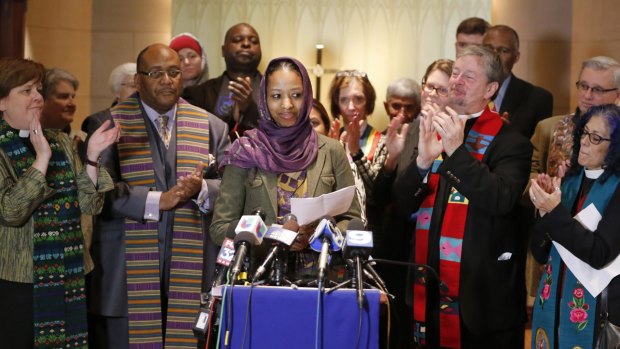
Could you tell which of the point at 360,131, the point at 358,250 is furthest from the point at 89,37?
the point at 358,250

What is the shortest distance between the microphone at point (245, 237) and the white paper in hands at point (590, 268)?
142 cm

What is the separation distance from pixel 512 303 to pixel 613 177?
2.61 feet

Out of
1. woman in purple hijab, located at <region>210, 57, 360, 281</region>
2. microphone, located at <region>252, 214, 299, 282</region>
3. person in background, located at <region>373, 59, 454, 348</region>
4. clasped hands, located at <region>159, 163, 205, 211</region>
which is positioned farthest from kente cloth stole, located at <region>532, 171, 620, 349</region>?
clasped hands, located at <region>159, 163, 205, 211</region>

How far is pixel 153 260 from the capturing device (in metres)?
5.18

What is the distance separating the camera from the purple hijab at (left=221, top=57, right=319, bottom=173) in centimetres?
426

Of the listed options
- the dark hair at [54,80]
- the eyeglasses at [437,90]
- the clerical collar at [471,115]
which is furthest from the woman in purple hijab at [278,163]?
the dark hair at [54,80]

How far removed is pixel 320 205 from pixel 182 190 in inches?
53.4

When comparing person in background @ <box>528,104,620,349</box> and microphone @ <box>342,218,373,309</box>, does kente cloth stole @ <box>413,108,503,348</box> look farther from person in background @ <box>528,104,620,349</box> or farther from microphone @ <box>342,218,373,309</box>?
microphone @ <box>342,218,373,309</box>

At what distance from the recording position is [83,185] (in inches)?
192

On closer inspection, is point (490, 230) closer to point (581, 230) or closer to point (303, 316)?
point (581, 230)

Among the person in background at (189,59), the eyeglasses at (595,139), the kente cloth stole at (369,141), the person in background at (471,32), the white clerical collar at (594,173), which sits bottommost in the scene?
the white clerical collar at (594,173)

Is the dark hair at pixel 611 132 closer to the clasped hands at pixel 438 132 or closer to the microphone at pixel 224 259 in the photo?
the clasped hands at pixel 438 132

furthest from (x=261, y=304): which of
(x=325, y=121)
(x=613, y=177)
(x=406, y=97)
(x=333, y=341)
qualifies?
(x=406, y=97)

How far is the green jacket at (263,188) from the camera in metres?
4.24
